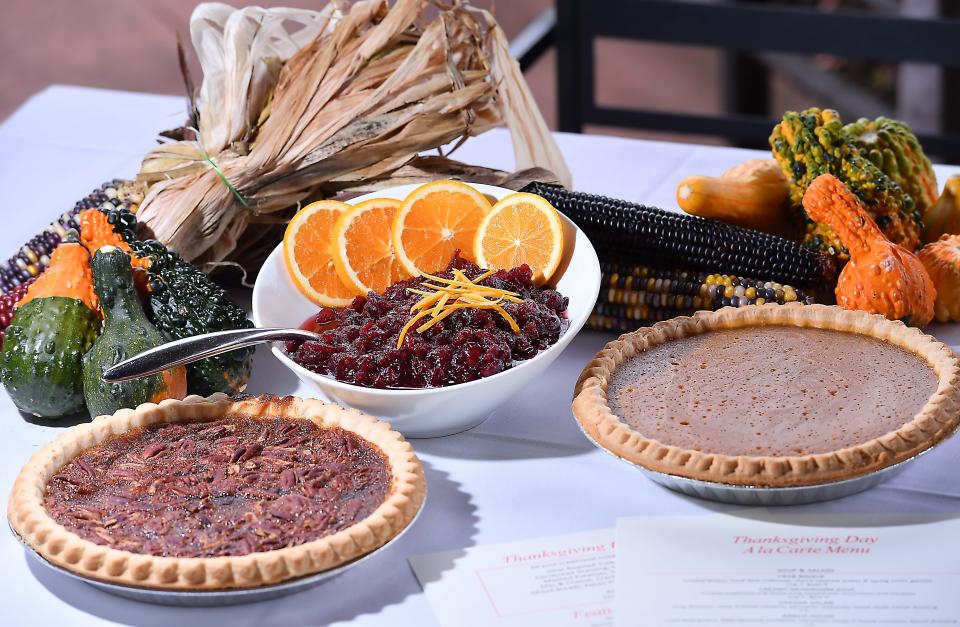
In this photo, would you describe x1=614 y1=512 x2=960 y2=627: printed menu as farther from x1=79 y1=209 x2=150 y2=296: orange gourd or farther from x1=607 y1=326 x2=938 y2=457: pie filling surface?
x1=79 y1=209 x2=150 y2=296: orange gourd

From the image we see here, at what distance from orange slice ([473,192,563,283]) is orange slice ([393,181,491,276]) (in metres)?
0.04

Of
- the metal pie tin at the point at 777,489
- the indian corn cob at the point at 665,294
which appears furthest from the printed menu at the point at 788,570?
the indian corn cob at the point at 665,294

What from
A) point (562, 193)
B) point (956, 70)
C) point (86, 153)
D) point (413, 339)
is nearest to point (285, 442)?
point (413, 339)

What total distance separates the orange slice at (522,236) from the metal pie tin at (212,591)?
0.68 m

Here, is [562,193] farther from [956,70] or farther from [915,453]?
[956,70]

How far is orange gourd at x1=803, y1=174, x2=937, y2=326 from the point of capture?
6.06ft

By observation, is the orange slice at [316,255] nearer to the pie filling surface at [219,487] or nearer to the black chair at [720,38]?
the pie filling surface at [219,487]

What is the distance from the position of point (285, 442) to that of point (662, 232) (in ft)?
2.57

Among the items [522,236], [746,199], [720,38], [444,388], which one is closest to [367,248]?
[522,236]

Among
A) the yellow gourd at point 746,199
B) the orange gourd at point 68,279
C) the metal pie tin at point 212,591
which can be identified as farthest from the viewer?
the yellow gourd at point 746,199

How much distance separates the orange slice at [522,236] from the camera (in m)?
1.94

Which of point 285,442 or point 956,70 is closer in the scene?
point 285,442

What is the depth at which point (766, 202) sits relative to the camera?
2.14 metres

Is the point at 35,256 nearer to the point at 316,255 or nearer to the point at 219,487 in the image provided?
the point at 316,255
